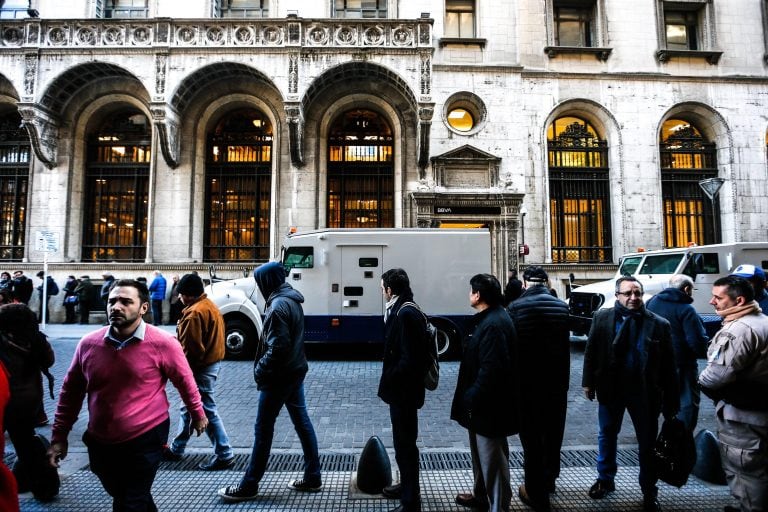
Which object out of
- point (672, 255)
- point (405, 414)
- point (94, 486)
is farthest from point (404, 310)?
point (672, 255)

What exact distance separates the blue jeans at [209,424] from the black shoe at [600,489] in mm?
3631

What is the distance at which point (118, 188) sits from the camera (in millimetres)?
17156

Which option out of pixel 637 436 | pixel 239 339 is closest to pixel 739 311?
pixel 637 436

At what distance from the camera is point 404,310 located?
362 cm

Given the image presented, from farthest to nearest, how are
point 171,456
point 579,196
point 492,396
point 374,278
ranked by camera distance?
1. point 579,196
2. point 374,278
3. point 171,456
4. point 492,396

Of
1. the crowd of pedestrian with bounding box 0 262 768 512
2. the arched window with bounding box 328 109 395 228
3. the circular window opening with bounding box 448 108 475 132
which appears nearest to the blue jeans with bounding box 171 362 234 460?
the crowd of pedestrian with bounding box 0 262 768 512

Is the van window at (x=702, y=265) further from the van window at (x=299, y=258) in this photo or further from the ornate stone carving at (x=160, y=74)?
the ornate stone carving at (x=160, y=74)

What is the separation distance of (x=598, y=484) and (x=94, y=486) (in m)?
4.80

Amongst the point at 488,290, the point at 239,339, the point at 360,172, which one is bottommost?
the point at 239,339

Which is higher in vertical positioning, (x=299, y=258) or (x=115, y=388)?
(x=299, y=258)

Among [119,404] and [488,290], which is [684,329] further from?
[119,404]

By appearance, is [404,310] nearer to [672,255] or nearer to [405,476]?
[405,476]

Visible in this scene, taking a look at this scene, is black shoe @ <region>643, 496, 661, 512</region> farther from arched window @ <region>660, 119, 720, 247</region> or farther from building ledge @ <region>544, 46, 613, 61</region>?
building ledge @ <region>544, 46, 613, 61</region>

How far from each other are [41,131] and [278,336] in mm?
17267
